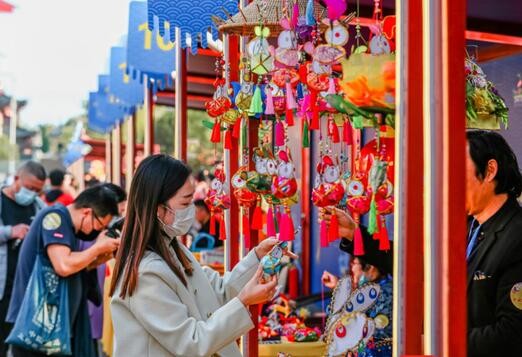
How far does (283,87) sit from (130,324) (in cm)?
115

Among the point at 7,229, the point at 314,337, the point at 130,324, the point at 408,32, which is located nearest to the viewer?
the point at 408,32

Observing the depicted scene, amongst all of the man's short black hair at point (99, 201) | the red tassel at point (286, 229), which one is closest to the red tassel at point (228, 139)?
the red tassel at point (286, 229)

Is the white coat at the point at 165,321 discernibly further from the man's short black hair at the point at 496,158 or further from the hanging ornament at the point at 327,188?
the man's short black hair at the point at 496,158

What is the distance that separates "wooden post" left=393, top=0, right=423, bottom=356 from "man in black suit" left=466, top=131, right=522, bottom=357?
1.68 ft

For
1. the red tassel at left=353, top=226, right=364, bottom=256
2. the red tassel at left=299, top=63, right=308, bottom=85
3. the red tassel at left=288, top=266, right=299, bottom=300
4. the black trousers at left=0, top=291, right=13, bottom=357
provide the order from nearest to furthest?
the red tassel at left=353, top=226, right=364, bottom=256 < the red tassel at left=299, top=63, right=308, bottom=85 < the black trousers at left=0, top=291, right=13, bottom=357 < the red tassel at left=288, top=266, right=299, bottom=300

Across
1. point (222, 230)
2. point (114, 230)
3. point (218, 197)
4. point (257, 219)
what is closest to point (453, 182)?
point (257, 219)

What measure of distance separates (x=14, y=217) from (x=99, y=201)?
2195 millimetres

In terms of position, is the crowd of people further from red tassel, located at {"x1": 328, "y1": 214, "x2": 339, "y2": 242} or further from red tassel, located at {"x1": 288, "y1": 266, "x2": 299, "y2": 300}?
red tassel, located at {"x1": 288, "y1": 266, "x2": 299, "y2": 300}

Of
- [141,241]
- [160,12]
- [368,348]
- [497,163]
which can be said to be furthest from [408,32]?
[160,12]

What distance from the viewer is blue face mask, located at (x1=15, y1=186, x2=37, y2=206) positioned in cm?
800

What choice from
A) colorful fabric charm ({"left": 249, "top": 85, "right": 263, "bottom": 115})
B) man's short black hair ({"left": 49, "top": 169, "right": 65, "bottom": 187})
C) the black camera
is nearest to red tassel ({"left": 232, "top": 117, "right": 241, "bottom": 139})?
colorful fabric charm ({"left": 249, "top": 85, "right": 263, "bottom": 115})

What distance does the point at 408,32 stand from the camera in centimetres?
260

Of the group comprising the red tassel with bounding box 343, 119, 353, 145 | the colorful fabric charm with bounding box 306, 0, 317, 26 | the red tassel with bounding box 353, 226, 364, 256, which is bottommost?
the red tassel with bounding box 353, 226, 364, 256

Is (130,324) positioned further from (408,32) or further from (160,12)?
(160,12)
